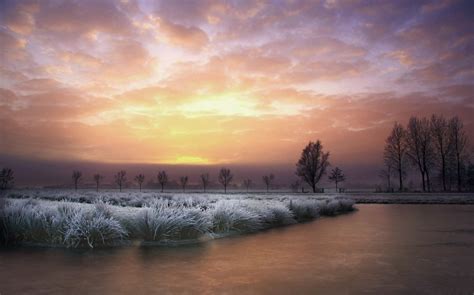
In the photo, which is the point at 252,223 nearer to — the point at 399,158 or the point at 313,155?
the point at 399,158

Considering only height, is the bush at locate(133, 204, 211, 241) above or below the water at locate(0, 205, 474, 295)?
above

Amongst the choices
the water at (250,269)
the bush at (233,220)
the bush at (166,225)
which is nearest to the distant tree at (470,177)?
the bush at (233,220)

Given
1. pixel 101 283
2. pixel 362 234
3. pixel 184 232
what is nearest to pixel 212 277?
pixel 101 283

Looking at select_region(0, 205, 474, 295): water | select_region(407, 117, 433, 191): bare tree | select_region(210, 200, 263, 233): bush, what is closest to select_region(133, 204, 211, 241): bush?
select_region(0, 205, 474, 295): water

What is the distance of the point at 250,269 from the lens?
4.06 meters

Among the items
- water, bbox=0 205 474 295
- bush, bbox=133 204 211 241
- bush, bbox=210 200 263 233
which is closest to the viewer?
water, bbox=0 205 474 295

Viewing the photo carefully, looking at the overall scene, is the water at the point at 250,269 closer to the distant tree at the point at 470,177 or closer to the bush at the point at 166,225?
the bush at the point at 166,225

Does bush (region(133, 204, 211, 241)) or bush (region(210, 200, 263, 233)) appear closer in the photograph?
bush (region(133, 204, 211, 241))

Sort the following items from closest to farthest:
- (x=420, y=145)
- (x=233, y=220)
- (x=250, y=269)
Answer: (x=250, y=269)
(x=233, y=220)
(x=420, y=145)

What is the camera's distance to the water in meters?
3.20

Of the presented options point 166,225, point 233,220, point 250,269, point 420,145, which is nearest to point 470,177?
point 420,145

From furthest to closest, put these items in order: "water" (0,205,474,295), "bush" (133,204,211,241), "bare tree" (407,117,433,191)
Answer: "bare tree" (407,117,433,191), "bush" (133,204,211,241), "water" (0,205,474,295)

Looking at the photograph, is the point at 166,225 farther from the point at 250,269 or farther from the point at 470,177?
the point at 470,177

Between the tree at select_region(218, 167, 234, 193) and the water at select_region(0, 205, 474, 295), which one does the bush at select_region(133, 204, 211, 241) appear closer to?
the water at select_region(0, 205, 474, 295)
